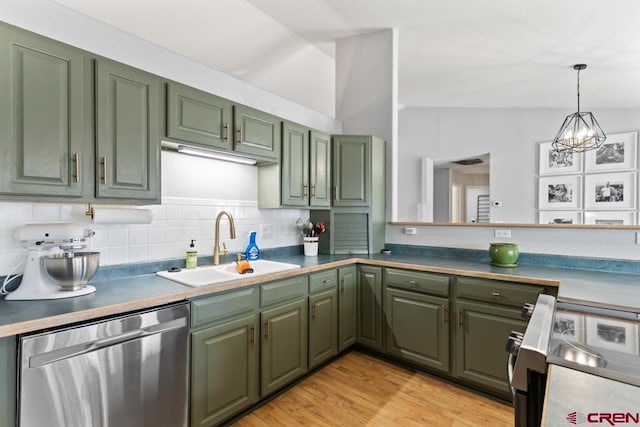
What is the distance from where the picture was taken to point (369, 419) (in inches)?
79.0

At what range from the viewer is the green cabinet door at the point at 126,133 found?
167 centimetres

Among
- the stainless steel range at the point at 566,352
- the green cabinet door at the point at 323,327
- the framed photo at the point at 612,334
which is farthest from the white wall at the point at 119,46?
the framed photo at the point at 612,334

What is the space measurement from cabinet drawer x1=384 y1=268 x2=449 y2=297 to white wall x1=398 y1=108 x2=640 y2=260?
687 millimetres

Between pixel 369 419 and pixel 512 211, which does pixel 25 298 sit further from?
pixel 512 211

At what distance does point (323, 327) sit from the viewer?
253cm

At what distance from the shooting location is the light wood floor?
6.53 ft

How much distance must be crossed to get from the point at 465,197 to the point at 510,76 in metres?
3.09

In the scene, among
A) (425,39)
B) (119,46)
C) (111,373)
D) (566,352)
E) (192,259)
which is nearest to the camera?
(566,352)

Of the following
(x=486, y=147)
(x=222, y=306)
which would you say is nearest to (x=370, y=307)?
(x=222, y=306)

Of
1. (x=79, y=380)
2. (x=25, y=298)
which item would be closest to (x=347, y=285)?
(x=79, y=380)

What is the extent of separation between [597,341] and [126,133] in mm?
2257

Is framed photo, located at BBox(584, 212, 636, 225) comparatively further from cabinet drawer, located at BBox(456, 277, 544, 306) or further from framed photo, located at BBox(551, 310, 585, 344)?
framed photo, located at BBox(551, 310, 585, 344)

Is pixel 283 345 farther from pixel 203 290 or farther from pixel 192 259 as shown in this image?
pixel 192 259

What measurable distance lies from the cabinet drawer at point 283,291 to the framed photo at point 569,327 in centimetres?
153
